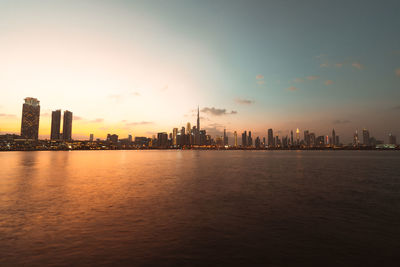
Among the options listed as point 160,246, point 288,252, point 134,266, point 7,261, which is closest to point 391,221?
point 288,252

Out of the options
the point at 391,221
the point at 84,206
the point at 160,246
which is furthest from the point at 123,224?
the point at 391,221

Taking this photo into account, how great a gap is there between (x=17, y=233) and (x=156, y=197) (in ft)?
45.6

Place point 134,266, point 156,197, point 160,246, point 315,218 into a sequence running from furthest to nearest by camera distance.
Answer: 1. point 156,197
2. point 315,218
3. point 160,246
4. point 134,266

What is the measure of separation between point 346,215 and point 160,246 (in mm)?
15639

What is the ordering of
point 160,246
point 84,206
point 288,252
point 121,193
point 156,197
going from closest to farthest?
1. point 288,252
2. point 160,246
3. point 84,206
4. point 156,197
5. point 121,193

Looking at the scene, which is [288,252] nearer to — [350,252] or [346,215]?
[350,252]

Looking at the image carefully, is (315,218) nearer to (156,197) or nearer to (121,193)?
(156,197)

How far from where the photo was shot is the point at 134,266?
10.5 meters

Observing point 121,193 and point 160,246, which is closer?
point 160,246

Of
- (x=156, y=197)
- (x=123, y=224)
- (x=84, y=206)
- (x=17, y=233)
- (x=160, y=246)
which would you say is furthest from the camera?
(x=156, y=197)

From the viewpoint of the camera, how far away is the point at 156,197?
27.0 meters

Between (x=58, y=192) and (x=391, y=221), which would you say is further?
(x=58, y=192)

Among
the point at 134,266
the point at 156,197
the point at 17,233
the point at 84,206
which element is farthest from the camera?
the point at 156,197

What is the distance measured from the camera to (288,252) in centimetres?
1201
